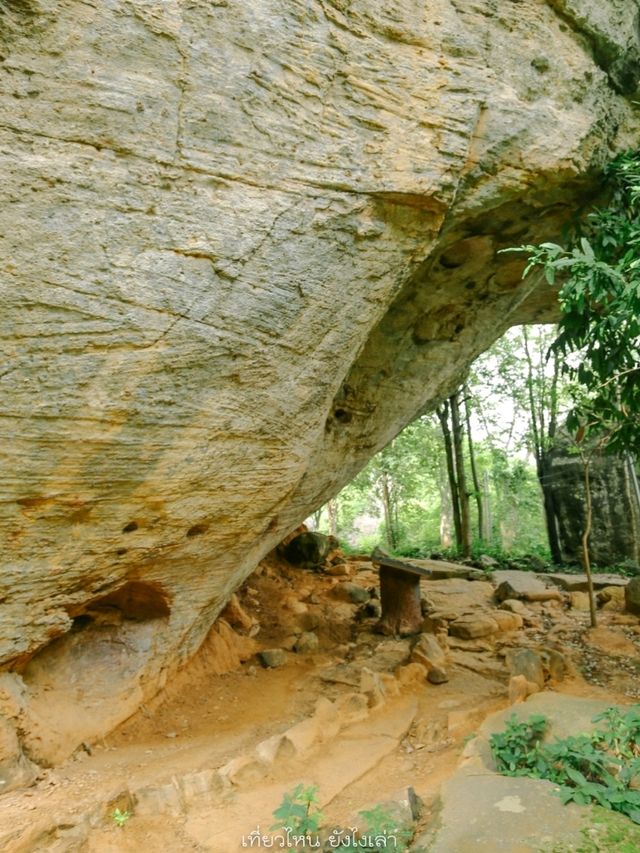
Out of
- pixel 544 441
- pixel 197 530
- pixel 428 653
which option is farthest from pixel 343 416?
pixel 544 441

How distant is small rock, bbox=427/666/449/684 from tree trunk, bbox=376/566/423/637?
1.45 meters

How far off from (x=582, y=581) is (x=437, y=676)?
454cm

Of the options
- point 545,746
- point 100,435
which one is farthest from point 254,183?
point 545,746

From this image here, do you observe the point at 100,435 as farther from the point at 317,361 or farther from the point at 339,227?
the point at 339,227

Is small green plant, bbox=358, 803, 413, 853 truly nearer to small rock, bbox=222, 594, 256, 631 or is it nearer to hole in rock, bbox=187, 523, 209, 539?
hole in rock, bbox=187, 523, 209, 539

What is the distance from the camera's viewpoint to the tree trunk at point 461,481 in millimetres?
13094

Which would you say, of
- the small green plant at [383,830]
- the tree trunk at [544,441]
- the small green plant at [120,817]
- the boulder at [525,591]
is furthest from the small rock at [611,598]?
the small green plant at [120,817]

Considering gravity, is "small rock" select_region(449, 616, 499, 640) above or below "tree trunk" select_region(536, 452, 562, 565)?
below

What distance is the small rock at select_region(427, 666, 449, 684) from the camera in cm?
588

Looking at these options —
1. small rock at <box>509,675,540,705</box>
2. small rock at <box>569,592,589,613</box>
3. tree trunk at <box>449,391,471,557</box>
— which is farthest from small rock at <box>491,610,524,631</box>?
tree trunk at <box>449,391,471,557</box>

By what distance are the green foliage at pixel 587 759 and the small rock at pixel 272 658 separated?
311 cm

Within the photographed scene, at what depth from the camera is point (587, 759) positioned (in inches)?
140

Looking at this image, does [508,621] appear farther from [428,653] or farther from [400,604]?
[428,653]

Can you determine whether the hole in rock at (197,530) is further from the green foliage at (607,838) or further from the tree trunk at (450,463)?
the tree trunk at (450,463)
